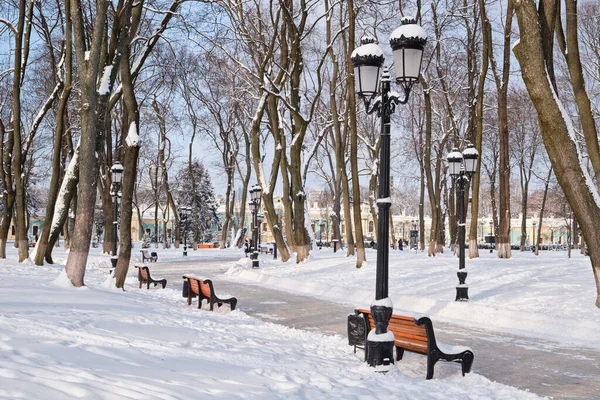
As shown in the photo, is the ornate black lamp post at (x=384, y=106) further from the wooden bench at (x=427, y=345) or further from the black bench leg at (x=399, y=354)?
the black bench leg at (x=399, y=354)

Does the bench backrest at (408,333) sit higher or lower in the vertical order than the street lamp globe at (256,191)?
lower

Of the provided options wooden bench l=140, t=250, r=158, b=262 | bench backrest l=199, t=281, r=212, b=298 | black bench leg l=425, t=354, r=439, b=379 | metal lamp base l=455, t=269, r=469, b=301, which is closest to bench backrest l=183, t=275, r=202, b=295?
bench backrest l=199, t=281, r=212, b=298

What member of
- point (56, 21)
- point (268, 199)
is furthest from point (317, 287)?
point (56, 21)

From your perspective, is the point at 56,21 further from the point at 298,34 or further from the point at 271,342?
the point at 271,342

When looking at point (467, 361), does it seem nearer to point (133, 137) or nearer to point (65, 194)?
point (133, 137)

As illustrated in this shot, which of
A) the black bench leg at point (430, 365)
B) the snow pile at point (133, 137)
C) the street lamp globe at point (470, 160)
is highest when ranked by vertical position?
the snow pile at point (133, 137)

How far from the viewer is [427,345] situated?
284 inches

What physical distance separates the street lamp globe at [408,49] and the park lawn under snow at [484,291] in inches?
126

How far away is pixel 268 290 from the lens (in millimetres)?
19203

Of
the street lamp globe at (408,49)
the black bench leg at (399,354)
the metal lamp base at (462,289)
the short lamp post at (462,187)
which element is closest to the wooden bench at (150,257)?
the short lamp post at (462,187)

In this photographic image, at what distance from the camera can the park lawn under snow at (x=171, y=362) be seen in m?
4.67

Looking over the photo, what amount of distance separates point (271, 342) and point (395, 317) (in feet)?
6.22

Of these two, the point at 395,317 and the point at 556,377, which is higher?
the point at 395,317

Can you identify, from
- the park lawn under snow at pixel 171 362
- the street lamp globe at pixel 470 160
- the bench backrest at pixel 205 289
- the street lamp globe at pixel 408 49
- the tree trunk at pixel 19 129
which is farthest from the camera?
the tree trunk at pixel 19 129
